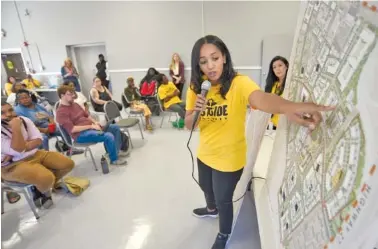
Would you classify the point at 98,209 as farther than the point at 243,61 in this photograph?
No

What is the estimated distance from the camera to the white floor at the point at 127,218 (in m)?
1.93

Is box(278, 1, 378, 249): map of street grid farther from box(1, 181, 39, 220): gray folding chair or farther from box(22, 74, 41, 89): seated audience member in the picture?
box(22, 74, 41, 89): seated audience member

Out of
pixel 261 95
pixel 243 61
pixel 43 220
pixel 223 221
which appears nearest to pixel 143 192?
pixel 43 220

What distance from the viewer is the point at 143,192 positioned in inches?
102

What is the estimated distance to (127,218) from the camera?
2.21 m

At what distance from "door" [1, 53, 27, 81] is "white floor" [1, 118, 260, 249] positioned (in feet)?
19.8

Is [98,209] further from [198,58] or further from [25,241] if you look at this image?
[198,58]

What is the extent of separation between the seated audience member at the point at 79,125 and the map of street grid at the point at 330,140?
8.46 feet

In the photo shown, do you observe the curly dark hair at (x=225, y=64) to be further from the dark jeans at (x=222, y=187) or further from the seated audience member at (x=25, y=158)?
the seated audience member at (x=25, y=158)

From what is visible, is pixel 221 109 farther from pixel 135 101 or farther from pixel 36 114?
pixel 135 101

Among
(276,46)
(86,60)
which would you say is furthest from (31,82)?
(276,46)

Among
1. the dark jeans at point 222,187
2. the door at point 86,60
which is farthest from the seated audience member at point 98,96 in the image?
the door at point 86,60

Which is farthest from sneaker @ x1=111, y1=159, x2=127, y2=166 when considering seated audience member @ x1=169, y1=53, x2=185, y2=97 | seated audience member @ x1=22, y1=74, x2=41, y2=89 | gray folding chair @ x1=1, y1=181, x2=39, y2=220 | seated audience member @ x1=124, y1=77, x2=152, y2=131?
seated audience member @ x1=22, y1=74, x2=41, y2=89

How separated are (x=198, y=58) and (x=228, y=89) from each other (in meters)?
0.22
